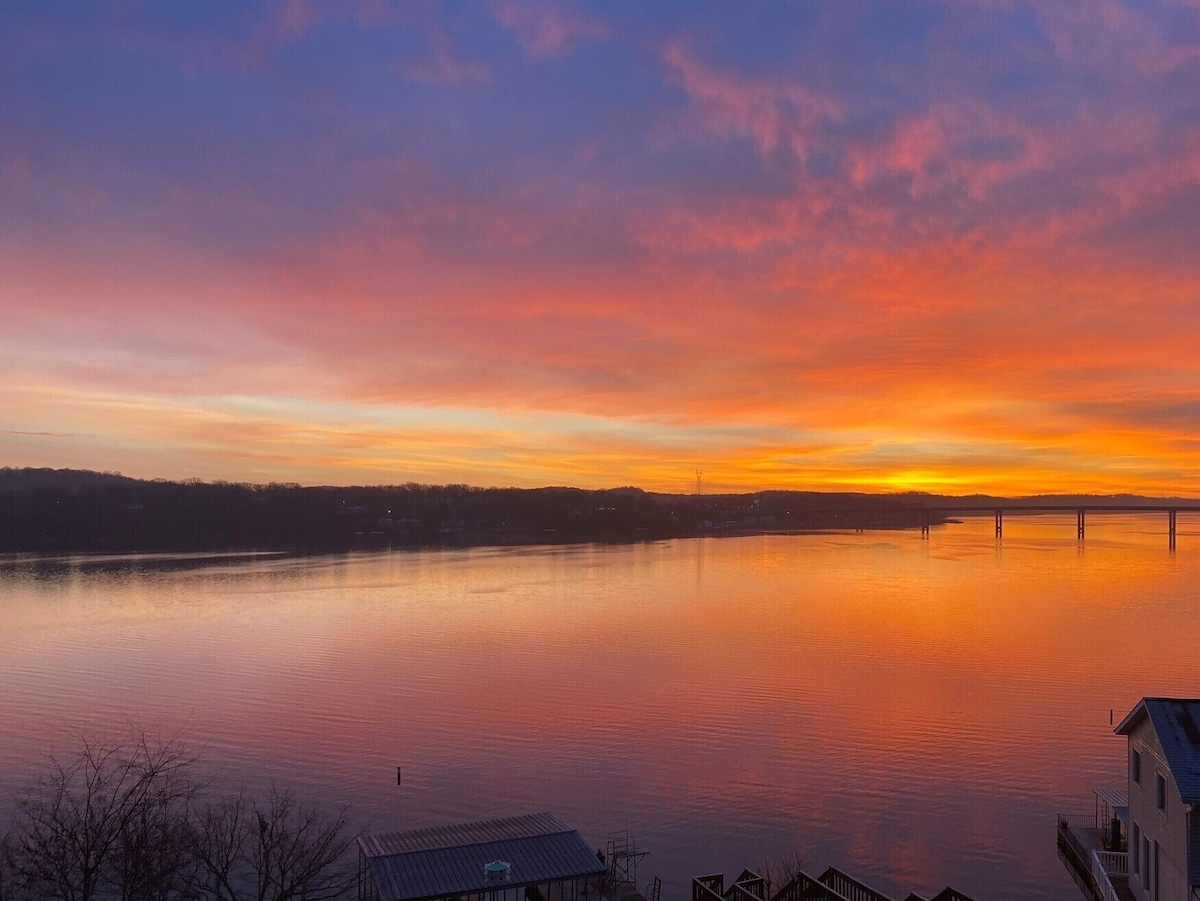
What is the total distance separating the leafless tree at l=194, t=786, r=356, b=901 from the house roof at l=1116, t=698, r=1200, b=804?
9103 mm

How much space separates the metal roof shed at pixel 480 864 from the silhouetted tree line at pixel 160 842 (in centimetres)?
74

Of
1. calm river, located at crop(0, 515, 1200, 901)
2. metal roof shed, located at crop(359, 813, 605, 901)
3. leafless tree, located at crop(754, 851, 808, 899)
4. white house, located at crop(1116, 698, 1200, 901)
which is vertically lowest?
leafless tree, located at crop(754, 851, 808, 899)

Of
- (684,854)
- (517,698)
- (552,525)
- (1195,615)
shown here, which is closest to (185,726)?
(517,698)

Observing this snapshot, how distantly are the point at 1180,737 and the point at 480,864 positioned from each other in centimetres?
778

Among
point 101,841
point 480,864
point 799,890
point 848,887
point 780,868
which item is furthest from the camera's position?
point 780,868

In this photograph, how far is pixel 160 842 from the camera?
422 inches

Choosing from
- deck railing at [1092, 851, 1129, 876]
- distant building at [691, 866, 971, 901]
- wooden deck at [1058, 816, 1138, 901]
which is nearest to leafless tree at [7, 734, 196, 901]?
distant building at [691, 866, 971, 901]

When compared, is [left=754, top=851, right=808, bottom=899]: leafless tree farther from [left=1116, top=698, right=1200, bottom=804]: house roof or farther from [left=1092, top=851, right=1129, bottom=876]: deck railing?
[left=1116, top=698, right=1200, bottom=804]: house roof

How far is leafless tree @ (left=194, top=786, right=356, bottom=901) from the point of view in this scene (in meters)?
10.9

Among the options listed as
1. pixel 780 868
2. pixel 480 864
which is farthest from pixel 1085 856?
pixel 480 864

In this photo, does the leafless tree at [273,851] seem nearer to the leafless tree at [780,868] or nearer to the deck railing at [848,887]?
the leafless tree at [780,868]

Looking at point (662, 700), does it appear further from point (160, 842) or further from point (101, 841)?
point (160, 842)

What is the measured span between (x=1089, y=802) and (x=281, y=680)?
19.4 m

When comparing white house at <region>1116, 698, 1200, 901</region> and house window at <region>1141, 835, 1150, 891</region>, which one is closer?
white house at <region>1116, 698, 1200, 901</region>
